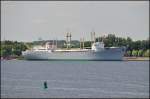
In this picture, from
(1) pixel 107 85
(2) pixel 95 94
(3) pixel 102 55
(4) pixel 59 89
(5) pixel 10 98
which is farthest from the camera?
(3) pixel 102 55

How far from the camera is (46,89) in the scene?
64.4 metres

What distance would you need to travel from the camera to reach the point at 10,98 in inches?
2157

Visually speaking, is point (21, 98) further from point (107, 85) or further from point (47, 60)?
point (47, 60)

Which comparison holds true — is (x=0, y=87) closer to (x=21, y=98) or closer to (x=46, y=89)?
(x=46, y=89)

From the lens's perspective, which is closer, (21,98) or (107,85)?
(21,98)

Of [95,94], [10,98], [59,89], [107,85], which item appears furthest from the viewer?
[107,85]

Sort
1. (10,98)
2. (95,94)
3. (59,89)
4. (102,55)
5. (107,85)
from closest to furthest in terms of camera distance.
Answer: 1. (10,98)
2. (95,94)
3. (59,89)
4. (107,85)
5. (102,55)

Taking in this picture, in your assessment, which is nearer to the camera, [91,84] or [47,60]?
[91,84]

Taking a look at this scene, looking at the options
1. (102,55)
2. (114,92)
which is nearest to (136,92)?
(114,92)

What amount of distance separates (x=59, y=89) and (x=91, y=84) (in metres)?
7.99

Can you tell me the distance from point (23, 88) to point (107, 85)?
9.45 m

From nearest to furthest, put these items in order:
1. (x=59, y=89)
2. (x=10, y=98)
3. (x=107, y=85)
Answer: (x=10, y=98)
(x=59, y=89)
(x=107, y=85)

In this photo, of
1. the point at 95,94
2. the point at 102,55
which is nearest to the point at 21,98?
the point at 95,94

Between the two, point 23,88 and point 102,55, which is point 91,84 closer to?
point 23,88
